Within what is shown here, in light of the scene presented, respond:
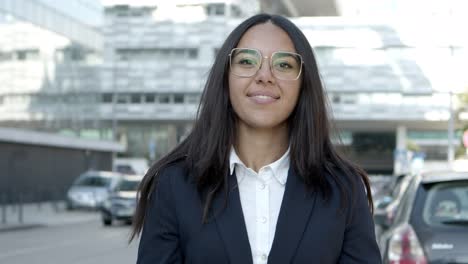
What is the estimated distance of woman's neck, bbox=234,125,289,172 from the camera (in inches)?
99.3

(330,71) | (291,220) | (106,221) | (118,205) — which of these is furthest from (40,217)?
(330,71)

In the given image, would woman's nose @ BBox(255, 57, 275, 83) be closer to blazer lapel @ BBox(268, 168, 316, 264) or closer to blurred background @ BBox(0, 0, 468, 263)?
blazer lapel @ BBox(268, 168, 316, 264)

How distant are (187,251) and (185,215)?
0.10 m

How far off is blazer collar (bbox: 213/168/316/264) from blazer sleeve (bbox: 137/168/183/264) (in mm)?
→ 133

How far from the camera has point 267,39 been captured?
98.0 inches

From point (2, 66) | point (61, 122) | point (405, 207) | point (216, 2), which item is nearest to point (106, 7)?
point (216, 2)

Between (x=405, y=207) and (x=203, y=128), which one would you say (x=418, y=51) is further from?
(x=203, y=128)

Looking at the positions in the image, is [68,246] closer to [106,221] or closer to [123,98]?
[106,221]

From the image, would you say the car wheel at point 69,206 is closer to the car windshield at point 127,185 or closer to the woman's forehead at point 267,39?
the car windshield at point 127,185

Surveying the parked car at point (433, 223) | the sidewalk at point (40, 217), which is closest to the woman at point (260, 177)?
the parked car at point (433, 223)

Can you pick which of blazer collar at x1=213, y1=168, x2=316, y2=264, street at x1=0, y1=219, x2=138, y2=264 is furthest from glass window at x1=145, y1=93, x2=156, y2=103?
blazer collar at x1=213, y1=168, x2=316, y2=264

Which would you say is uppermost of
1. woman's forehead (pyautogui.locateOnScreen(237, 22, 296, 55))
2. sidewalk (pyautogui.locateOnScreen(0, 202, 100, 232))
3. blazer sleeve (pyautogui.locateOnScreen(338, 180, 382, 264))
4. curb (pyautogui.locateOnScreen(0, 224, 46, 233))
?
woman's forehead (pyautogui.locateOnScreen(237, 22, 296, 55))

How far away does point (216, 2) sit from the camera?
7112 cm

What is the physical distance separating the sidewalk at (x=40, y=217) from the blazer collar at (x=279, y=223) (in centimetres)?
2080
